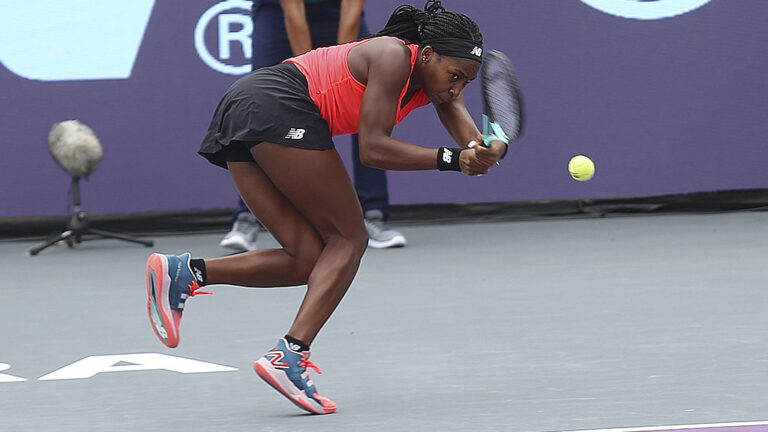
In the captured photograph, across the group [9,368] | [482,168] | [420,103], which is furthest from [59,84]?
[482,168]

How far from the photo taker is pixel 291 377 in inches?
119

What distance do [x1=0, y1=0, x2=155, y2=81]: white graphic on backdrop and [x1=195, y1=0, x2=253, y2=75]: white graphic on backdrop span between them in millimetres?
340

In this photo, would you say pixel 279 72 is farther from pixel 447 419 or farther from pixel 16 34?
pixel 16 34

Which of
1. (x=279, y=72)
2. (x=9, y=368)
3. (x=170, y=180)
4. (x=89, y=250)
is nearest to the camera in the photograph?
(x=279, y=72)

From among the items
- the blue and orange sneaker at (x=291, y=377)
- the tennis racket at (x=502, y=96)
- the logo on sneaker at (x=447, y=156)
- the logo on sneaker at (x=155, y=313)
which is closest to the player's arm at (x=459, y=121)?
the tennis racket at (x=502, y=96)

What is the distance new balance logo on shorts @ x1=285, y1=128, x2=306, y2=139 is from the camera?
3186 millimetres

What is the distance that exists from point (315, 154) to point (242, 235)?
10.0 ft

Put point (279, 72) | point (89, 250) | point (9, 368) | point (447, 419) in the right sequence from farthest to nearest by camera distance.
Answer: point (89, 250) < point (9, 368) < point (279, 72) < point (447, 419)

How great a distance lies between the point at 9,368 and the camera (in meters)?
3.71

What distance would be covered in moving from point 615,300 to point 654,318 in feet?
1.35

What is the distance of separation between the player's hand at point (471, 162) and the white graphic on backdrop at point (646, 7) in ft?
15.0

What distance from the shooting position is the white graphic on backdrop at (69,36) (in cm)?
702

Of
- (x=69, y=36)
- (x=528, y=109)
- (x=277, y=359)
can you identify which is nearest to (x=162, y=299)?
(x=277, y=359)

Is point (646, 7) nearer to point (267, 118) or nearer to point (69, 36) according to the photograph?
point (69, 36)
